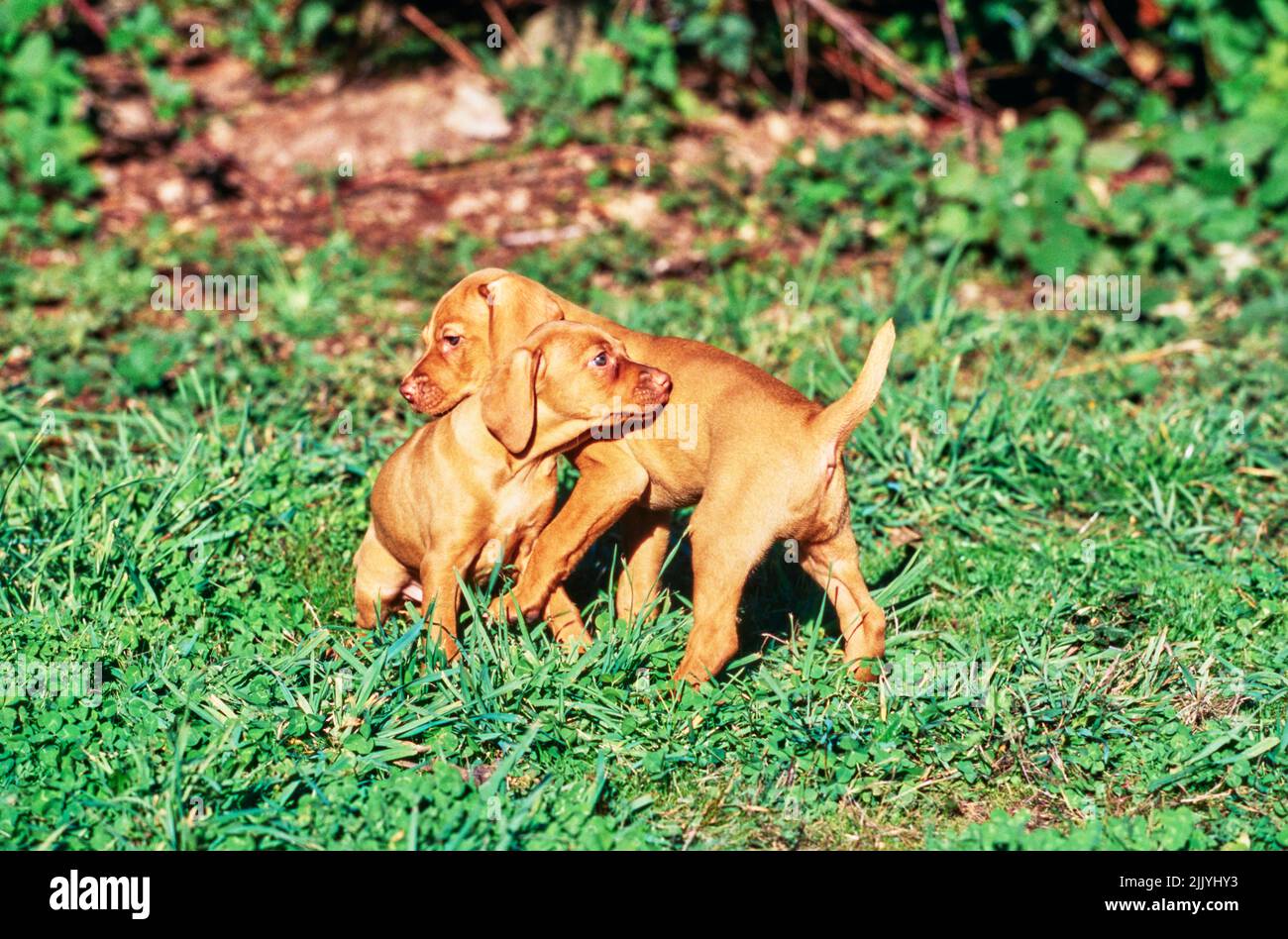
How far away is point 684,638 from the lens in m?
5.23

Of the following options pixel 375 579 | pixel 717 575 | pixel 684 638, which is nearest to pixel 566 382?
pixel 717 575

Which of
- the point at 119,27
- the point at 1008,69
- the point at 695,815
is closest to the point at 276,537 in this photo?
the point at 695,815

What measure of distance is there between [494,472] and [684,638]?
911 mm

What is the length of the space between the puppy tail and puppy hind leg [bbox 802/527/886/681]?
424mm

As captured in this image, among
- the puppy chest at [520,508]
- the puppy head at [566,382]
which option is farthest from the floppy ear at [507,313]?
the puppy chest at [520,508]

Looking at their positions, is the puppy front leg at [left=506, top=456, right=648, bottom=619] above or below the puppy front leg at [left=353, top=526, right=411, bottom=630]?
above

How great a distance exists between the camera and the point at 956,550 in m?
5.96

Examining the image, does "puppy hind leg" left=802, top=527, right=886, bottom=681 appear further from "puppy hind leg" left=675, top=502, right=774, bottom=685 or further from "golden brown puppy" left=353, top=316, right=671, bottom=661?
"golden brown puppy" left=353, top=316, right=671, bottom=661

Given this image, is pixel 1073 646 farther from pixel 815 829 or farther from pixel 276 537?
pixel 276 537

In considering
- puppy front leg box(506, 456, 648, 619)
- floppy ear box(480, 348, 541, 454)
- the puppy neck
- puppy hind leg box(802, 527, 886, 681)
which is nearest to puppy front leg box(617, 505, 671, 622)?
puppy front leg box(506, 456, 648, 619)

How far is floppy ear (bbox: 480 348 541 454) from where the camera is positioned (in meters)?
4.68

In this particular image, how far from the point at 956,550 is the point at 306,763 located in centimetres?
279

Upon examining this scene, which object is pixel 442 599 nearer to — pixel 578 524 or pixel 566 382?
pixel 578 524

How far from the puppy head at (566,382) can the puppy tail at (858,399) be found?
556 millimetres
